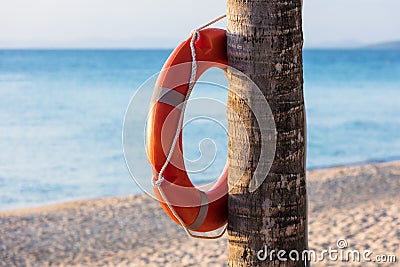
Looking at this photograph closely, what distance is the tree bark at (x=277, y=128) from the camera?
2.39 metres

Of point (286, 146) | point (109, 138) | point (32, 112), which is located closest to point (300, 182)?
point (286, 146)

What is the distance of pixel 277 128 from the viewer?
240cm

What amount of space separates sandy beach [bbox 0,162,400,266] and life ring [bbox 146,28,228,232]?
3036mm

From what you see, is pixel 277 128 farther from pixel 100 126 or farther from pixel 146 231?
pixel 100 126

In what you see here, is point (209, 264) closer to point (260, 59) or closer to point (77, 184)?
point (260, 59)

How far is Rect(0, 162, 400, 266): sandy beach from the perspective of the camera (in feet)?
19.9

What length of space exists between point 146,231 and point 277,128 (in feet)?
16.5

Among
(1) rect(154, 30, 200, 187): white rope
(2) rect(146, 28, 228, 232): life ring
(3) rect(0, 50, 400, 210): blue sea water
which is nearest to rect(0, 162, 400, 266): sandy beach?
(3) rect(0, 50, 400, 210): blue sea water

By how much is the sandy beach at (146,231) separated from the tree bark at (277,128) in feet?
10.0

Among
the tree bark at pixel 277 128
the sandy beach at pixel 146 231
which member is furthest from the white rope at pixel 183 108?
the sandy beach at pixel 146 231

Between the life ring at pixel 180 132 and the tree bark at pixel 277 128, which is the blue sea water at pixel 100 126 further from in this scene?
the tree bark at pixel 277 128

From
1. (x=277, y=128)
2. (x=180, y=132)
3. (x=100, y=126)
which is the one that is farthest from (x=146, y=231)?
(x=100, y=126)

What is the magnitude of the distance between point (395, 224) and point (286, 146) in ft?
14.7

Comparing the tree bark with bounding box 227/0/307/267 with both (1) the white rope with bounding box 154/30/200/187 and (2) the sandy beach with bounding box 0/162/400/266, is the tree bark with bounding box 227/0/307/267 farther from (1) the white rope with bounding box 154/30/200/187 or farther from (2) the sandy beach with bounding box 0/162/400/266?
(2) the sandy beach with bounding box 0/162/400/266
